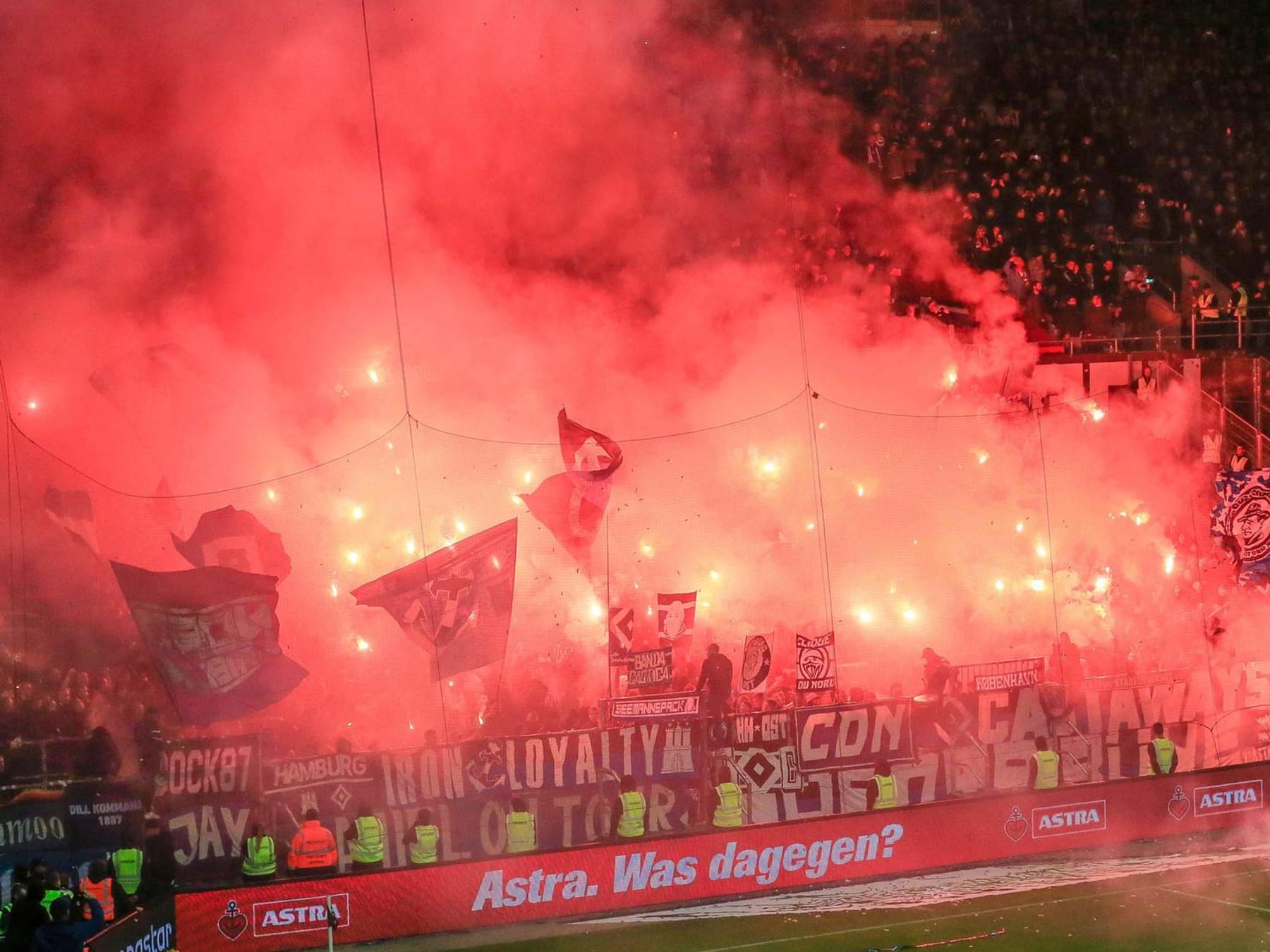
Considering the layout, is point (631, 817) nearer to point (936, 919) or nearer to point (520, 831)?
point (520, 831)

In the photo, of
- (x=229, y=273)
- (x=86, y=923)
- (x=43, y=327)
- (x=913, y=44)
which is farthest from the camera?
(x=913, y=44)

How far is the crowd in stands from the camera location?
1502 cm

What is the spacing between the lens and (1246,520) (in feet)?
46.4

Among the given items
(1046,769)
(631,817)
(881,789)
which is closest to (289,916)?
(631,817)

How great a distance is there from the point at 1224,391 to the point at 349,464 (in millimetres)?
10387

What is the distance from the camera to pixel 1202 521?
47.7ft

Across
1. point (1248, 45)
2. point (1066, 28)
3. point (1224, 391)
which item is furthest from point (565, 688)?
point (1248, 45)

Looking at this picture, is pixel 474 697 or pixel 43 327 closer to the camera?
pixel 43 327

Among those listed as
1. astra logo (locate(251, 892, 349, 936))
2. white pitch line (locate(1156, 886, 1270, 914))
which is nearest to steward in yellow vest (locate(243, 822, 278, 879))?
astra logo (locate(251, 892, 349, 936))

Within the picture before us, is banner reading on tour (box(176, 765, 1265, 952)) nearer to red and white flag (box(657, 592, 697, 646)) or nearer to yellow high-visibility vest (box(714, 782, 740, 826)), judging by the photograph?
yellow high-visibility vest (box(714, 782, 740, 826))

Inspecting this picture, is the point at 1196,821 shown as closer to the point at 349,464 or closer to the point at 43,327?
the point at 349,464

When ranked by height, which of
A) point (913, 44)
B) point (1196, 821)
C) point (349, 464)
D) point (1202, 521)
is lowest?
point (1196, 821)

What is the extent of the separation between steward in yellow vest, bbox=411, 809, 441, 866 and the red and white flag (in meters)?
3.57

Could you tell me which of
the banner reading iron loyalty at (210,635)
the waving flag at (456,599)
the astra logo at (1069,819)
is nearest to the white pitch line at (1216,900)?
the astra logo at (1069,819)
